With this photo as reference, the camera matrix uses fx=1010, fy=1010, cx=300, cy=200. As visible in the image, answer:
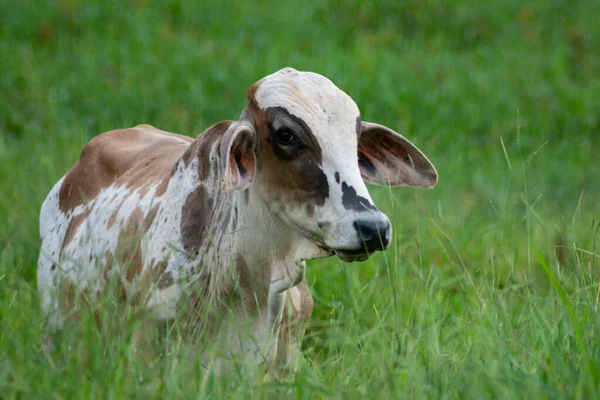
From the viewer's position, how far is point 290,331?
345cm

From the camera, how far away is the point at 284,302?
3.33 metres

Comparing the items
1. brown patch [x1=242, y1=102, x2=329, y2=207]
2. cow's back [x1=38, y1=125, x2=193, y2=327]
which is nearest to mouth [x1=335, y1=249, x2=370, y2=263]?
brown patch [x1=242, y1=102, x2=329, y2=207]

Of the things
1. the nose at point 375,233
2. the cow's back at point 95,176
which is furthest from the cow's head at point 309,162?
the cow's back at point 95,176

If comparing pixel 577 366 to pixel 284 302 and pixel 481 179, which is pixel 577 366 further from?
pixel 481 179

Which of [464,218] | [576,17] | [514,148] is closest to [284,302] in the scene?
[464,218]

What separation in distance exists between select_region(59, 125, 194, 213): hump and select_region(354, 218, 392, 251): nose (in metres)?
1.49

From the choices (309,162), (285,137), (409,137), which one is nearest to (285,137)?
(285,137)

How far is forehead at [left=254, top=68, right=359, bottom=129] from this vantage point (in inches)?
121

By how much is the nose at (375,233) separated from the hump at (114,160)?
149cm

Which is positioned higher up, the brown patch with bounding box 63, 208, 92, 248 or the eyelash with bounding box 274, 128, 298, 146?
the eyelash with bounding box 274, 128, 298, 146

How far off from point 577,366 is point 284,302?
104 cm

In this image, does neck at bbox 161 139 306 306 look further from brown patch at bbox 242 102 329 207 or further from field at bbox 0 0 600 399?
field at bbox 0 0 600 399

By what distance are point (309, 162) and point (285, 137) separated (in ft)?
0.41

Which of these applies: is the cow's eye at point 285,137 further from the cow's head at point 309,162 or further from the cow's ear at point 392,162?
the cow's ear at point 392,162
